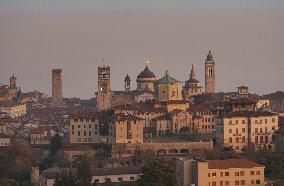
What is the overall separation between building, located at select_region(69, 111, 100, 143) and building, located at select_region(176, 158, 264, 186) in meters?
10.7

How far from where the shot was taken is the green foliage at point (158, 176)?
40.3 m

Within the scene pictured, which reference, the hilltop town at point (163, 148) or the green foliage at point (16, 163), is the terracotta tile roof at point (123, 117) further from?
the green foliage at point (16, 163)

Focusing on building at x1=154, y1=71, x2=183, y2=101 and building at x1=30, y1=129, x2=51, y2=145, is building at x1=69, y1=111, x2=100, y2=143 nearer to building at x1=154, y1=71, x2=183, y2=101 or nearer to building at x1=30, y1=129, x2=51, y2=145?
building at x1=154, y1=71, x2=183, y2=101

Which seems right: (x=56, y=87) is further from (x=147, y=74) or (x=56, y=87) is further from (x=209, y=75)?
(x=147, y=74)

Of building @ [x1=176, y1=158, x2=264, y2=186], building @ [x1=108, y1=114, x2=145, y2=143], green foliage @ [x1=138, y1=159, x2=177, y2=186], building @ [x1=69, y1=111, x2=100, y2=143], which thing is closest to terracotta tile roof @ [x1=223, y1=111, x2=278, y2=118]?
building @ [x1=108, y1=114, x2=145, y2=143]

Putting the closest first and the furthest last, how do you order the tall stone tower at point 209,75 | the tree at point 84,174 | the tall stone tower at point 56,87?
1. the tree at point 84,174
2. the tall stone tower at point 209,75
3. the tall stone tower at point 56,87

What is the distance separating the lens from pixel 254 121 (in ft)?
162

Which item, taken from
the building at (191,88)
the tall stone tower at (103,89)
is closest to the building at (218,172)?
the building at (191,88)

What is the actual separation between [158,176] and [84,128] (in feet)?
43.1

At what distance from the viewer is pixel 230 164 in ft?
139

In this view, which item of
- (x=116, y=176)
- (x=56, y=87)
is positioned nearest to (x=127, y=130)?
(x=116, y=176)

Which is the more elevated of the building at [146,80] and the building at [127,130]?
the building at [146,80]

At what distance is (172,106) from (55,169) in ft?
39.6

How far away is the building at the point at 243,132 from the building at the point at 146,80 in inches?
1011
